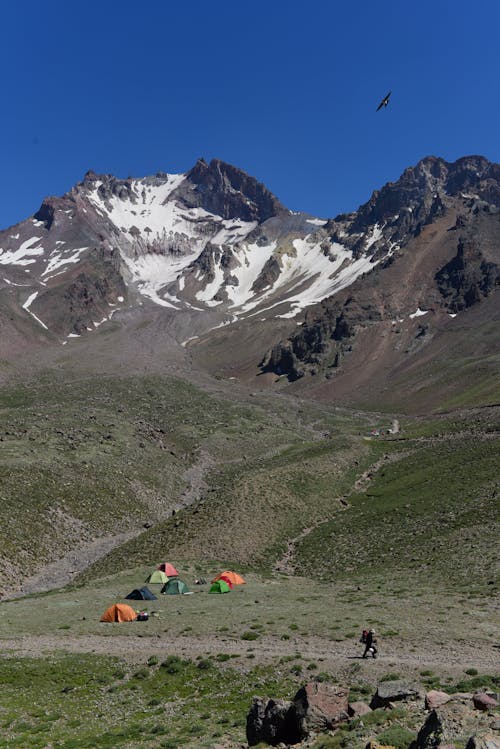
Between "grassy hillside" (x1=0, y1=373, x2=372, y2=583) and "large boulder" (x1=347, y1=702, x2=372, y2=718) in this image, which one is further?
"grassy hillside" (x1=0, y1=373, x2=372, y2=583)

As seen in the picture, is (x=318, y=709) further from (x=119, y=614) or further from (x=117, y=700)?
(x=119, y=614)

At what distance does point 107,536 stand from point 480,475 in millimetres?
42062

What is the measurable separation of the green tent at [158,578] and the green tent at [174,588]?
169 centimetres

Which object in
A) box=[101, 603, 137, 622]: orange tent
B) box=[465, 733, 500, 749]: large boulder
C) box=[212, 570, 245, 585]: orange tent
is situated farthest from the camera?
box=[212, 570, 245, 585]: orange tent

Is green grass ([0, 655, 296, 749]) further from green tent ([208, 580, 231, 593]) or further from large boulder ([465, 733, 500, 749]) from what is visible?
green tent ([208, 580, 231, 593])

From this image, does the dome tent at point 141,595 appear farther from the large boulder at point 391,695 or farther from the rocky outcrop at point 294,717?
the large boulder at point 391,695

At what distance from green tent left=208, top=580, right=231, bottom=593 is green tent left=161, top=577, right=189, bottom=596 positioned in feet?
6.41

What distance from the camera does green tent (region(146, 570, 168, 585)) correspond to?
4306 cm

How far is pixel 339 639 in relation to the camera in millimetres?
27312

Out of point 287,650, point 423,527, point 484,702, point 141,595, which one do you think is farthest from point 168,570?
point 484,702

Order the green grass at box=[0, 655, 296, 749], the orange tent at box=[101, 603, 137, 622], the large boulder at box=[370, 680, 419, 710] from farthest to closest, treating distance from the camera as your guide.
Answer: the orange tent at box=[101, 603, 137, 622] < the green grass at box=[0, 655, 296, 749] < the large boulder at box=[370, 680, 419, 710]

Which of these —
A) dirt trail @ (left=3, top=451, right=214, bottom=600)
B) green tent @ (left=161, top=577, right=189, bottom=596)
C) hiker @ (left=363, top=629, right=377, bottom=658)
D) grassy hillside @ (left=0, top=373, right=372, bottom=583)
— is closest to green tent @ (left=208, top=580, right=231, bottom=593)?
green tent @ (left=161, top=577, right=189, bottom=596)

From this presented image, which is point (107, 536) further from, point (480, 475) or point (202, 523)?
point (480, 475)

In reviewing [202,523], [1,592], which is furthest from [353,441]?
[1,592]
